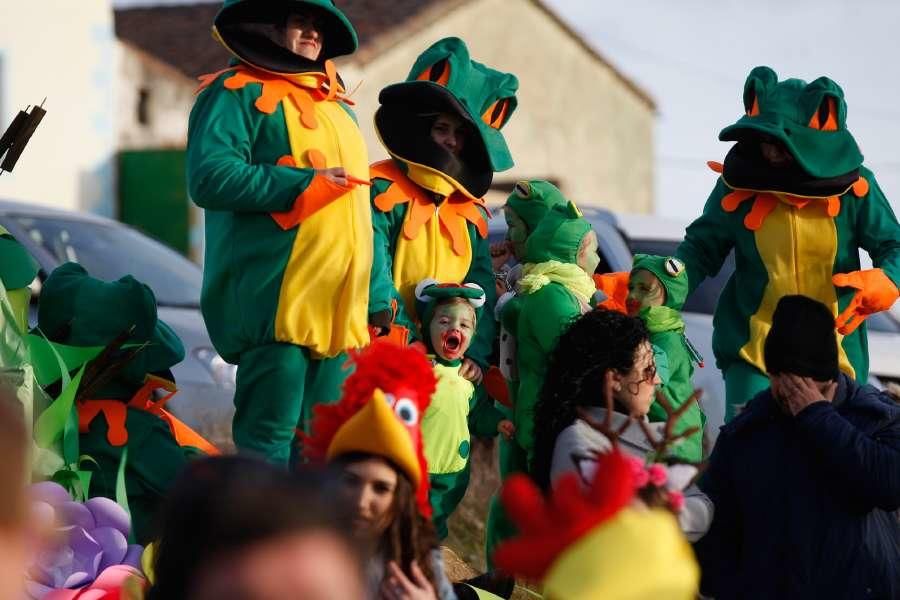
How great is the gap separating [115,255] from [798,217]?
147 inches

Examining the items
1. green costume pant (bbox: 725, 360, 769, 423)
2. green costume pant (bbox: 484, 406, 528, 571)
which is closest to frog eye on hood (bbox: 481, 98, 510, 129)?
green costume pant (bbox: 484, 406, 528, 571)

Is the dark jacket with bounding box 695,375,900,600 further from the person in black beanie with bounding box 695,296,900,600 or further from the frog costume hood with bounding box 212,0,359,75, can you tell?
the frog costume hood with bounding box 212,0,359,75

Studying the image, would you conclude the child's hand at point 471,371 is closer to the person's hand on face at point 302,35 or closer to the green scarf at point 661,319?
the green scarf at point 661,319

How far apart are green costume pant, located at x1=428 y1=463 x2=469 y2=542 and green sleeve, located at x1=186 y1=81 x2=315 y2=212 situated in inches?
44.9

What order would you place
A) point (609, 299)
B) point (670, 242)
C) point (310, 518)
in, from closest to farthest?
1. point (310, 518)
2. point (609, 299)
3. point (670, 242)

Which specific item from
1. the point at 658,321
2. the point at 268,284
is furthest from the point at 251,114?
the point at 658,321

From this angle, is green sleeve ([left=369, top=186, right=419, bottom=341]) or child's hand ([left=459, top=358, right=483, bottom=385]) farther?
child's hand ([left=459, top=358, right=483, bottom=385])

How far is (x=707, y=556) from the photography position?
169 inches

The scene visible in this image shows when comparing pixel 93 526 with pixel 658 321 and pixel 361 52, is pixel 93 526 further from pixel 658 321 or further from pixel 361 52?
pixel 361 52

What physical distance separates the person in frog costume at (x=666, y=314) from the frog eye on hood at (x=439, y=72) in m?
0.92

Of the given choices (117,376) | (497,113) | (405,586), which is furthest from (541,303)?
(405,586)

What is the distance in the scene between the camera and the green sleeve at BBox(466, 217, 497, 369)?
5.70 m

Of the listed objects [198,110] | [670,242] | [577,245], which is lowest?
[670,242]

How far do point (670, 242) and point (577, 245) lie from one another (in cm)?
263
